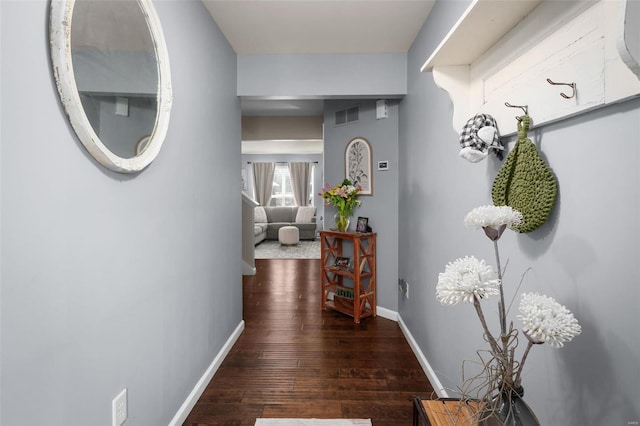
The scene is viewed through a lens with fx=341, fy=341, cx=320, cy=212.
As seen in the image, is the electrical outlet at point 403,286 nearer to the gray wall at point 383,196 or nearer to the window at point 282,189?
the gray wall at point 383,196

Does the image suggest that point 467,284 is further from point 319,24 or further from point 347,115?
point 347,115

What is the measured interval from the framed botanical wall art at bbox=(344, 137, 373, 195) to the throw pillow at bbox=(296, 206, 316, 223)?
5.71m

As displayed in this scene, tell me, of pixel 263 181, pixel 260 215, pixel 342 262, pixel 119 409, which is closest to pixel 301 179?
pixel 263 181

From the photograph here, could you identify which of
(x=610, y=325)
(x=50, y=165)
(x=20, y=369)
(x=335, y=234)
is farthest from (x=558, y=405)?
(x=335, y=234)

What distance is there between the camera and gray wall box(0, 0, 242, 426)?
0.83 meters

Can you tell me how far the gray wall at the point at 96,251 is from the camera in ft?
2.73

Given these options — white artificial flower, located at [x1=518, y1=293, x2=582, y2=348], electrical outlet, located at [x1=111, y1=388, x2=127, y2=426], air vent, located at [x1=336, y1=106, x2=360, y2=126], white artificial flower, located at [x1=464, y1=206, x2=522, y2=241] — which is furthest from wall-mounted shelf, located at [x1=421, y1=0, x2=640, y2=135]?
air vent, located at [x1=336, y1=106, x2=360, y2=126]

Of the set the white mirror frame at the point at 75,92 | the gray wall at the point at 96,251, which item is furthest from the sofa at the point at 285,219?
the white mirror frame at the point at 75,92

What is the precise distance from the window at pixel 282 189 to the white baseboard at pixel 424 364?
7.42 meters

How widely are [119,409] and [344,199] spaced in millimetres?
2469

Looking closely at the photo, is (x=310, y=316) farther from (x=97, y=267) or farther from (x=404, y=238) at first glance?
(x=97, y=267)

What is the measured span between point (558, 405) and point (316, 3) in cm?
228

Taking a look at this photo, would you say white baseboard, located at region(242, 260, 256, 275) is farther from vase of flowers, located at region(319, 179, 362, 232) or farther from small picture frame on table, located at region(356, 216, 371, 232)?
small picture frame on table, located at region(356, 216, 371, 232)

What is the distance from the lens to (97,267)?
3.67ft
